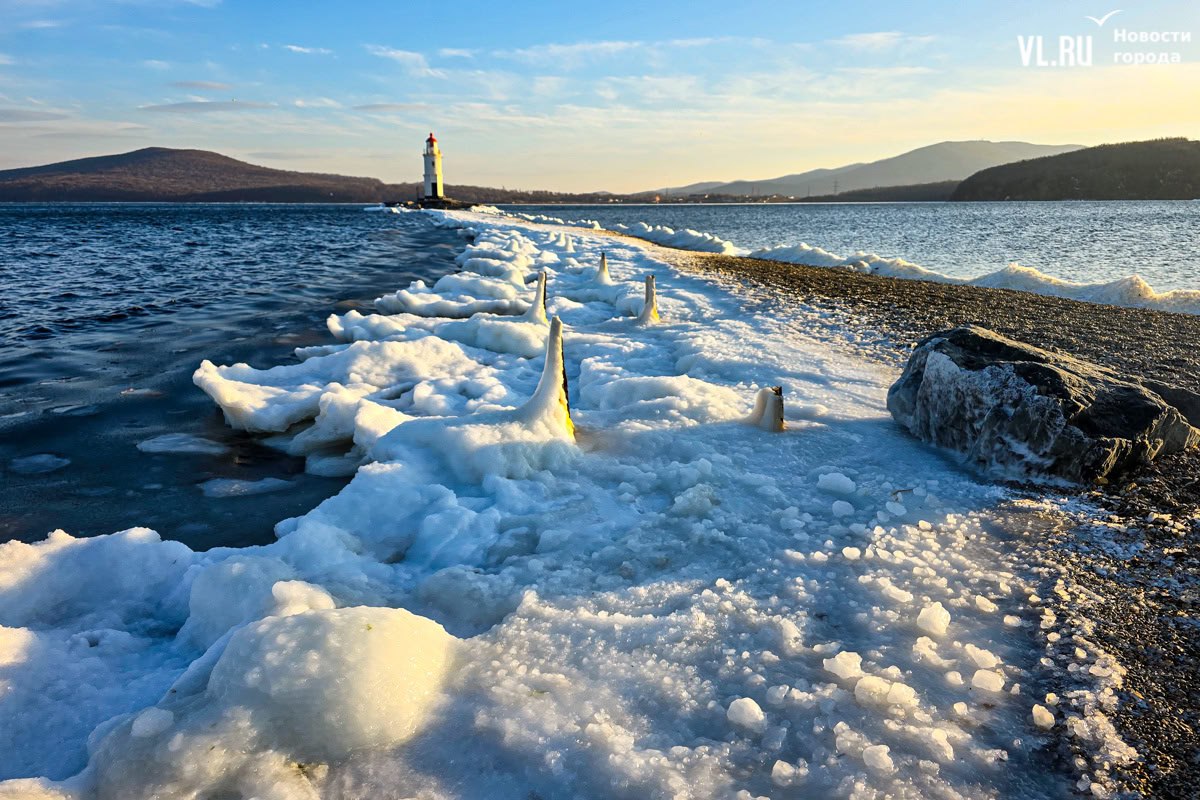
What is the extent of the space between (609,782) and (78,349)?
11.1 metres

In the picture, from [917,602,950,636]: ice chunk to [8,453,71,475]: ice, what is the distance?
6.51 metres

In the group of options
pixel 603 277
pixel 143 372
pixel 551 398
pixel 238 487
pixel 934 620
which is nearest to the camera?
pixel 934 620

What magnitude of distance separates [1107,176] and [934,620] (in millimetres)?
131644

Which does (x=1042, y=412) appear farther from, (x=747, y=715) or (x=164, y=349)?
(x=164, y=349)

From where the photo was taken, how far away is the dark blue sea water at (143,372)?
15.7 feet

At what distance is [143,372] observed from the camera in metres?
8.47

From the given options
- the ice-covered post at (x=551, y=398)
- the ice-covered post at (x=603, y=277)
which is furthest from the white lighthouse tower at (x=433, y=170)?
the ice-covered post at (x=551, y=398)

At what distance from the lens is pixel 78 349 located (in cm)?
975

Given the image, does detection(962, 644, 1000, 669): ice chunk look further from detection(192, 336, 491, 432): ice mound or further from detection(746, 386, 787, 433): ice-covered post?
detection(192, 336, 491, 432): ice mound

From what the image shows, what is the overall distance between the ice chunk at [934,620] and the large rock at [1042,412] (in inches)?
84.9

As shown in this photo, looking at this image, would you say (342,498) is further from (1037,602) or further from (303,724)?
(1037,602)

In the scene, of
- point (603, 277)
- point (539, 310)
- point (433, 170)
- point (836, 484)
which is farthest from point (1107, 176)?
point (836, 484)

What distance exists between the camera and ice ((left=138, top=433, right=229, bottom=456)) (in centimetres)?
589

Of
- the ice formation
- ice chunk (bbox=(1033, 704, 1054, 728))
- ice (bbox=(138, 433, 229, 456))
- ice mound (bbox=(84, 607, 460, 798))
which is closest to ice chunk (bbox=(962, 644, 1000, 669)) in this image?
ice chunk (bbox=(1033, 704, 1054, 728))
